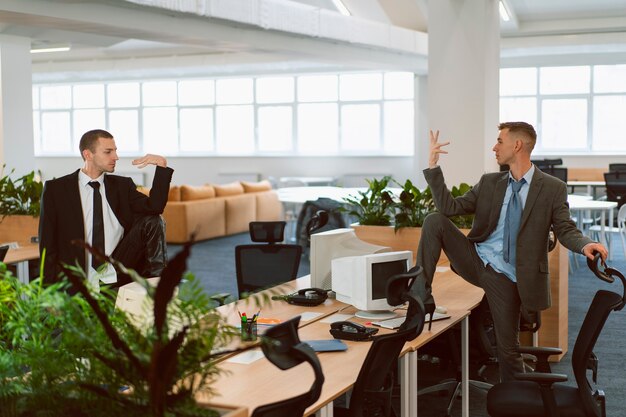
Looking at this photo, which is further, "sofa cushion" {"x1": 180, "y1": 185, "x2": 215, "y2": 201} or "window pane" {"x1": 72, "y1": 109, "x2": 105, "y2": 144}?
"window pane" {"x1": 72, "y1": 109, "x2": 105, "y2": 144}

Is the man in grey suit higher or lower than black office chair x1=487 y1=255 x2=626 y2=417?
higher

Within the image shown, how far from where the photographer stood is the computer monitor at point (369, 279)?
4.58 meters

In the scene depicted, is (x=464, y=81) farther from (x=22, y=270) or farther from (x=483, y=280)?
(x=22, y=270)

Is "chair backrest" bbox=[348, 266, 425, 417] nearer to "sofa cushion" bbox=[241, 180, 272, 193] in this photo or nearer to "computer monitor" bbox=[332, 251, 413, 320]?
"computer monitor" bbox=[332, 251, 413, 320]

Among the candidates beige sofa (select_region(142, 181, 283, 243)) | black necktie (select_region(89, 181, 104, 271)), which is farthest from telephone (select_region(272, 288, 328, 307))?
beige sofa (select_region(142, 181, 283, 243))

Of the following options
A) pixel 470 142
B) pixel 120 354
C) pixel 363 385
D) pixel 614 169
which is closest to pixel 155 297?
pixel 120 354

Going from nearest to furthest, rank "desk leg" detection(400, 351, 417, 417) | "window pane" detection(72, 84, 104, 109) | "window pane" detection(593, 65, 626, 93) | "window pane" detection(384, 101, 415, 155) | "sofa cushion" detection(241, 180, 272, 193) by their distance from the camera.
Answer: "desk leg" detection(400, 351, 417, 417) < "sofa cushion" detection(241, 180, 272, 193) < "window pane" detection(593, 65, 626, 93) < "window pane" detection(384, 101, 415, 155) < "window pane" detection(72, 84, 104, 109)

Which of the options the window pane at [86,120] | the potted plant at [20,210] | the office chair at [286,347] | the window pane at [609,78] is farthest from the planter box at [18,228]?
the window pane at [86,120]

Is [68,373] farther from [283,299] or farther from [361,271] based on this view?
[283,299]

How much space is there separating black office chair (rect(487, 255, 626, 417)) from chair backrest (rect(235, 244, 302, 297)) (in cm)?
251

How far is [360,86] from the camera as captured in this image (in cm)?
1958

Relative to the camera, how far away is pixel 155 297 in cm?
174

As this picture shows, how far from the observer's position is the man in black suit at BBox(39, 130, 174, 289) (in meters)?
4.89

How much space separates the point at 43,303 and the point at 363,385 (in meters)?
1.74
